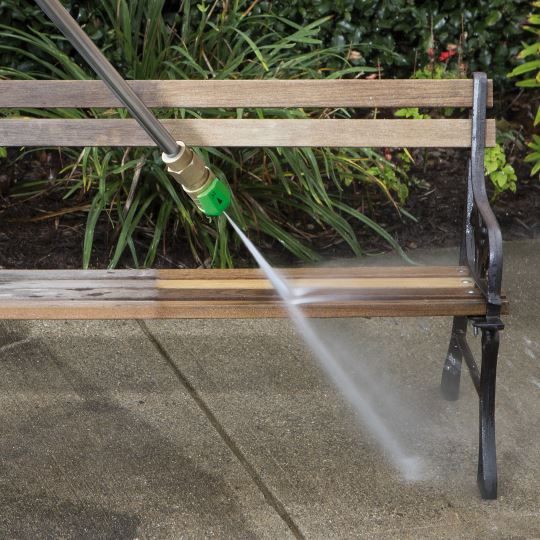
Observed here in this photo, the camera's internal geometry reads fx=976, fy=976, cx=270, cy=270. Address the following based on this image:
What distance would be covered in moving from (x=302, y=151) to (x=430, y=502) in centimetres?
196

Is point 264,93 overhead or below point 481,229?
overhead

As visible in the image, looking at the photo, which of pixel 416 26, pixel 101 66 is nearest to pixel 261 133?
pixel 101 66

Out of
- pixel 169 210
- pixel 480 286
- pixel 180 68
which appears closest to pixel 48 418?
pixel 169 210

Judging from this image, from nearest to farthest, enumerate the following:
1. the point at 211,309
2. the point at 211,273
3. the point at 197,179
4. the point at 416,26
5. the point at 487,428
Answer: the point at 197,179 → the point at 211,309 → the point at 487,428 → the point at 211,273 → the point at 416,26

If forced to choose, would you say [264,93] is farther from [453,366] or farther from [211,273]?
[453,366]

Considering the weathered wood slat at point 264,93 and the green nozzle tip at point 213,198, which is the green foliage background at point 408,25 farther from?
the green nozzle tip at point 213,198

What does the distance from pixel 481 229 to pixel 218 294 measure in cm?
83

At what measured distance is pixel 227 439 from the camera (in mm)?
3234

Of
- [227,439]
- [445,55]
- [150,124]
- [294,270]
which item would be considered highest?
[150,124]

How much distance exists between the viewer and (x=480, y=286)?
9.75 ft

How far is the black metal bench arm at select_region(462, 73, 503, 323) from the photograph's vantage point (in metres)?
2.83

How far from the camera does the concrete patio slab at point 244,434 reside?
2.86m

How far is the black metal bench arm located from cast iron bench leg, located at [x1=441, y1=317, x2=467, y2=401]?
Result: 0.87 feet

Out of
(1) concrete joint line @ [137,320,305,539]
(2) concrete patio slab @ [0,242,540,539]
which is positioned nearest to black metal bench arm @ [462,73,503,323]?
(2) concrete patio slab @ [0,242,540,539]
